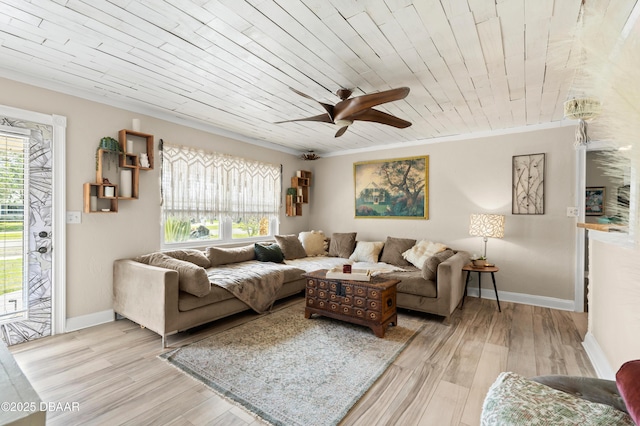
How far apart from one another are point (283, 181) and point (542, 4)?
14.2 ft

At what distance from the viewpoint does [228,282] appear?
322 centimetres

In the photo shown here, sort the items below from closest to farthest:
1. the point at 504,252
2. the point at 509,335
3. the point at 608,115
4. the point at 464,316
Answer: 1. the point at 608,115
2. the point at 509,335
3. the point at 464,316
4. the point at 504,252

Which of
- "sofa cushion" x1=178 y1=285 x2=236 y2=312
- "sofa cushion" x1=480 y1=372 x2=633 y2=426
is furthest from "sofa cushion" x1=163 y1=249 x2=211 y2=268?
"sofa cushion" x1=480 y1=372 x2=633 y2=426

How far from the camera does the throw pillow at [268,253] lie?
4.36 meters

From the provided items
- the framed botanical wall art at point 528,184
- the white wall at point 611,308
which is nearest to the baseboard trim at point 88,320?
the white wall at point 611,308

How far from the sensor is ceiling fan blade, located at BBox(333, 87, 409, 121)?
2232 millimetres

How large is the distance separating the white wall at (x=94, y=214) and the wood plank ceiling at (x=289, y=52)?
16 cm

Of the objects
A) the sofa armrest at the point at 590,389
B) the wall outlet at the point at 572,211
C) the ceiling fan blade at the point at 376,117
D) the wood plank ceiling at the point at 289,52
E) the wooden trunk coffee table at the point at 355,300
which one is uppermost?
the wood plank ceiling at the point at 289,52

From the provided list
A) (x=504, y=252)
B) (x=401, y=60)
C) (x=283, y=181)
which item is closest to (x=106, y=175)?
(x=283, y=181)

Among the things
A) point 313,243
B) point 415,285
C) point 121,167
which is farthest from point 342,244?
point 121,167

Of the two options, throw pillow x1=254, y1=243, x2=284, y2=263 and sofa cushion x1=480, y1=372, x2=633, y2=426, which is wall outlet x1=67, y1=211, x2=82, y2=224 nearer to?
throw pillow x1=254, y1=243, x2=284, y2=263

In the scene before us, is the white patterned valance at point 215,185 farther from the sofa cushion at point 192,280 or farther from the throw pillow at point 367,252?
the throw pillow at point 367,252

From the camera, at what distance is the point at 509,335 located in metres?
2.96

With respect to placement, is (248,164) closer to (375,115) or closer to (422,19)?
(375,115)
